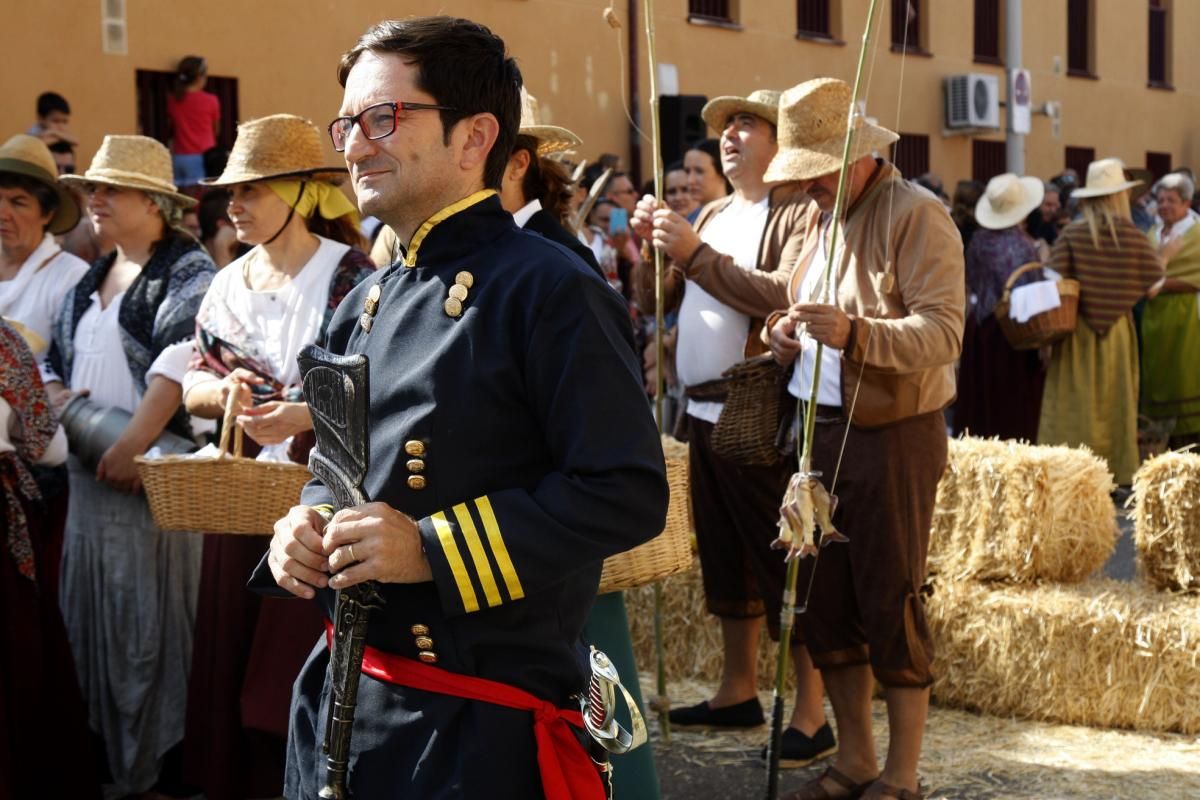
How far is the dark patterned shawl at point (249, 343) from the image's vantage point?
445cm

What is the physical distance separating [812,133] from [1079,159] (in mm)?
21605

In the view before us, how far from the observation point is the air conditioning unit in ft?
71.8

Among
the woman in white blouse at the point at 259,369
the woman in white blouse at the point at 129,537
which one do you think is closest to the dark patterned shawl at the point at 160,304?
the woman in white blouse at the point at 129,537

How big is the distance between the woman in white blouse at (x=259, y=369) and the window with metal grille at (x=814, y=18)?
52.8 feet

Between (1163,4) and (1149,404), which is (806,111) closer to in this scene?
(1149,404)

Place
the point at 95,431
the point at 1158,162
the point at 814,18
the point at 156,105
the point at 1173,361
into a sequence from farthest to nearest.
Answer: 1. the point at 1158,162
2. the point at 814,18
3. the point at 156,105
4. the point at 1173,361
5. the point at 95,431

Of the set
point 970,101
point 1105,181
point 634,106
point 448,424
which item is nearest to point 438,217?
point 448,424

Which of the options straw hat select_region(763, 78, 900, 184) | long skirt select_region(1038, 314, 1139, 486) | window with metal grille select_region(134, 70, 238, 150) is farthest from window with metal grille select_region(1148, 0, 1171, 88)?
straw hat select_region(763, 78, 900, 184)

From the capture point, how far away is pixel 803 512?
4051 mm

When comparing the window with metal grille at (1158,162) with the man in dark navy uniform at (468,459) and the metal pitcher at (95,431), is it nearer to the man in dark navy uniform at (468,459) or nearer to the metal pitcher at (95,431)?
the metal pitcher at (95,431)

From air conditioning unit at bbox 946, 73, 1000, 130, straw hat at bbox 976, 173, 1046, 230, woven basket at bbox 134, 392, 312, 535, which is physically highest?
air conditioning unit at bbox 946, 73, 1000, 130

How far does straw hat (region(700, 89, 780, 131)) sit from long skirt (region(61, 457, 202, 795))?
2355mm

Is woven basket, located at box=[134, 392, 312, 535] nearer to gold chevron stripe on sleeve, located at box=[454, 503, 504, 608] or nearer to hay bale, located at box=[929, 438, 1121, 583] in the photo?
gold chevron stripe on sleeve, located at box=[454, 503, 504, 608]

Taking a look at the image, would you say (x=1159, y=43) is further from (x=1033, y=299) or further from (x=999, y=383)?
(x=1033, y=299)
